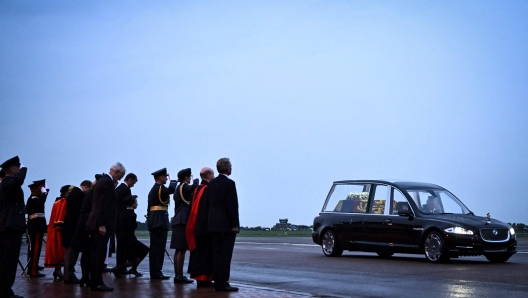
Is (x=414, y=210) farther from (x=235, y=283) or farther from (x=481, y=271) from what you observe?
(x=235, y=283)

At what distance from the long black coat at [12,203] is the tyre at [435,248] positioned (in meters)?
9.84

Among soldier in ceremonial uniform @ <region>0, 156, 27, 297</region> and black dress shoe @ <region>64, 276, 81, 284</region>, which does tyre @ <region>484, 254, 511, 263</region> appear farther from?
soldier in ceremonial uniform @ <region>0, 156, 27, 297</region>

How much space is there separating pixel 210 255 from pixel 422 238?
6872 millimetres

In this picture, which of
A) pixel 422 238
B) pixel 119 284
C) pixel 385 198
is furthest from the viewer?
pixel 385 198

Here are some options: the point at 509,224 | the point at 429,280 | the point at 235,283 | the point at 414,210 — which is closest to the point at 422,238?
the point at 414,210

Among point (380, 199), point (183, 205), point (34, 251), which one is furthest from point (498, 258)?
point (34, 251)

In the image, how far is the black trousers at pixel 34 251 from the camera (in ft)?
53.4

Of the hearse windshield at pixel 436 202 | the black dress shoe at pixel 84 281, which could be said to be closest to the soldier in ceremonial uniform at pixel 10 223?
the black dress shoe at pixel 84 281

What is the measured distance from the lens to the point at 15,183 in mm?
11352

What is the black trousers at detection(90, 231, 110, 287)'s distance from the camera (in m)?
12.8

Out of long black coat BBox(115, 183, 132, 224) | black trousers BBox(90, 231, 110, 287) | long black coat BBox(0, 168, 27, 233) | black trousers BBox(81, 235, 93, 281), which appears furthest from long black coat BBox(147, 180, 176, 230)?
long black coat BBox(0, 168, 27, 233)

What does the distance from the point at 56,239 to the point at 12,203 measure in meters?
4.75

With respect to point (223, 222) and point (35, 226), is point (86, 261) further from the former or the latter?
point (35, 226)

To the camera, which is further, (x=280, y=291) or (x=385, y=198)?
(x=385, y=198)
